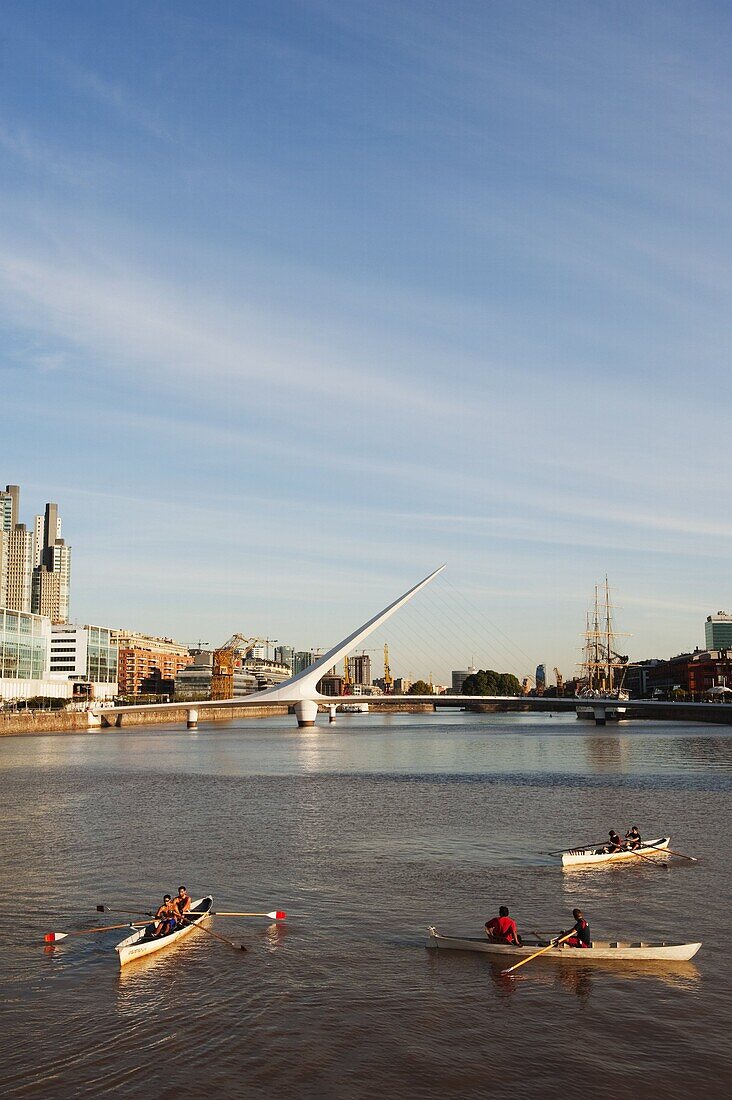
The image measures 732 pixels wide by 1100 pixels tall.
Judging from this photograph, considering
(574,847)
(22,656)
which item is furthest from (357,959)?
(22,656)

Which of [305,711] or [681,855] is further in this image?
[305,711]

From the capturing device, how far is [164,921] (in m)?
17.3

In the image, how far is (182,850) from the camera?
26.7 m

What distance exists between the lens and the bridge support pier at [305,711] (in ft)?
363

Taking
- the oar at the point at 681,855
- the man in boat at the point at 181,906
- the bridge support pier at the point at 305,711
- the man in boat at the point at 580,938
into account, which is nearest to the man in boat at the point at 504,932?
the man in boat at the point at 580,938

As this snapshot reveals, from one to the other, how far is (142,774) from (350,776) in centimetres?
1140

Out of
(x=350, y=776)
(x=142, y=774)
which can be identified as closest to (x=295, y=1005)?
(x=350, y=776)

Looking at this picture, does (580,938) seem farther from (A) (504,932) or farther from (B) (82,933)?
(B) (82,933)

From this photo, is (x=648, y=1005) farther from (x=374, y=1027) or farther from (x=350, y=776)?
(x=350, y=776)

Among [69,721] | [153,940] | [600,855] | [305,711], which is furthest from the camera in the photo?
[305,711]

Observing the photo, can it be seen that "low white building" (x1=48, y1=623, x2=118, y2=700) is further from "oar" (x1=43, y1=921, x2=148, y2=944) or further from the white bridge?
"oar" (x1=43, y1=921, x2=148, y2=944)

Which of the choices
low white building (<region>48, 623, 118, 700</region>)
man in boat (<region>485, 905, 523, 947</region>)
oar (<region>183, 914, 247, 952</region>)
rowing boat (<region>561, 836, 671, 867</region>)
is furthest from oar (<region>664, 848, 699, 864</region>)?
low white building (<region>48, 623, 118, 700</region>)

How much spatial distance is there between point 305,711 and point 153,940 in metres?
95.1

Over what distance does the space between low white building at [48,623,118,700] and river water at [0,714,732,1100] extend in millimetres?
107902
